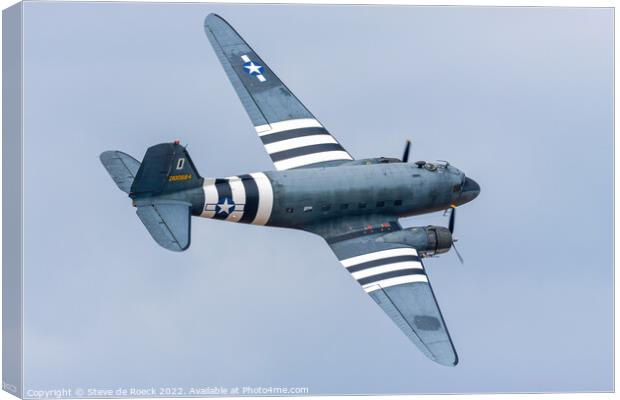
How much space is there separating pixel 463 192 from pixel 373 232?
4.99 m

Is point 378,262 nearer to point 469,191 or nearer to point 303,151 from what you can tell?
point 303,151

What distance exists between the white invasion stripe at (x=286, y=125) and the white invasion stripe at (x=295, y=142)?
0.60 meters

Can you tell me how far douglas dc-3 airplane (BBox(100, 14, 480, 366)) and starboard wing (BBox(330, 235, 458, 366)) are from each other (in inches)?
1.5

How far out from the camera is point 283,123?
183 feet

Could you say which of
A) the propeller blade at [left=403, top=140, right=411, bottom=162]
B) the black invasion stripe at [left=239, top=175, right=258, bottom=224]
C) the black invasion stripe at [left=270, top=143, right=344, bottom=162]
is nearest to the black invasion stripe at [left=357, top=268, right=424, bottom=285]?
the black invasion stripe at [left=239, top=175, right=258, bottom=224]

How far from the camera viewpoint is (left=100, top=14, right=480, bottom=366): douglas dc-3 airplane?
49.8 metres

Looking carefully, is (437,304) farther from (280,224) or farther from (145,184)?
(145,184)

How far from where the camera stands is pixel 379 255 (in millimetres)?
52906

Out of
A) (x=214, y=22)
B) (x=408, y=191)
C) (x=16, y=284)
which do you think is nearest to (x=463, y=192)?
(x=408, y=191)

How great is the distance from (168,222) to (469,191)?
46.0 feet

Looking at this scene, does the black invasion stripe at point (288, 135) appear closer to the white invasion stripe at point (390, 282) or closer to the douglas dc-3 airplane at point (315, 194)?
the douglas dc-3 airplane at point (315, 194)

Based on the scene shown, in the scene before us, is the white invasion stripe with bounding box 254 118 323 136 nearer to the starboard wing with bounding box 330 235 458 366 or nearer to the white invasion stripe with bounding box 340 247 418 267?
the starboard wing with bounding box 330 235 458 366

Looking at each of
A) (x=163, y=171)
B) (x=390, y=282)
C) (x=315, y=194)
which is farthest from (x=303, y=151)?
(x=163, y=171)

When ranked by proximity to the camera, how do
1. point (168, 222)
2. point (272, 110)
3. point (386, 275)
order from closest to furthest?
point (168, 222)
point (386, 275)
point (272, 110)
